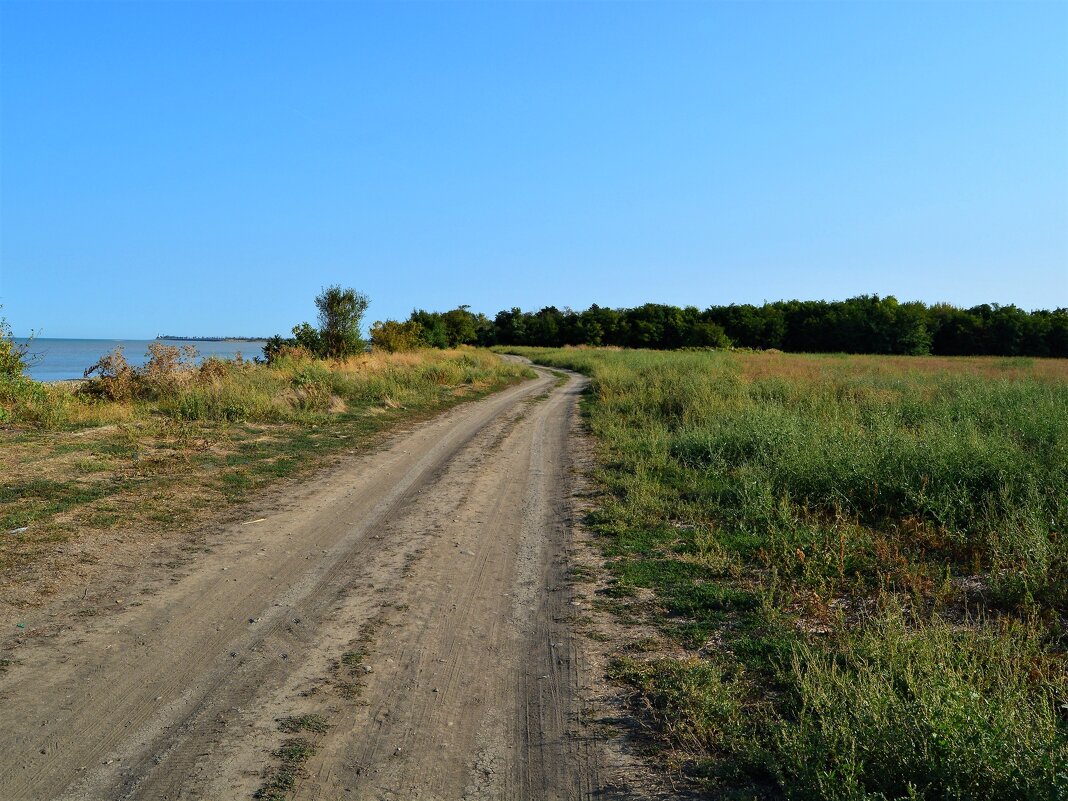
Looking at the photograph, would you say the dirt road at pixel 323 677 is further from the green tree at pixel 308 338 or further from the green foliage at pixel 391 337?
the green foliage at pixel 391 337

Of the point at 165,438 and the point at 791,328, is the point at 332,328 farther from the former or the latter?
Result: the point at 791,328

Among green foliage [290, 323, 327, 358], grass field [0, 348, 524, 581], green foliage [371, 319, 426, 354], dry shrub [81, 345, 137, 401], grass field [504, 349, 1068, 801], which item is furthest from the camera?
green foliage [371, 319, 426, 354]

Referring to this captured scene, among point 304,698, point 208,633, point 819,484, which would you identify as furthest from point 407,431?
point 304,698

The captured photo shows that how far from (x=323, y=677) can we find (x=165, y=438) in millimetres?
9520

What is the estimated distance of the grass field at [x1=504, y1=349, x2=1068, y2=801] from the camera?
300 cm

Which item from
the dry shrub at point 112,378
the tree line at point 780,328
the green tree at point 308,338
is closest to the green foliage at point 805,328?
the tree line at point 780,328

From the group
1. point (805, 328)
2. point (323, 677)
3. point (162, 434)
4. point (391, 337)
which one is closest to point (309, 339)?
point (391, 337)

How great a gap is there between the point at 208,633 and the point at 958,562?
255 inches

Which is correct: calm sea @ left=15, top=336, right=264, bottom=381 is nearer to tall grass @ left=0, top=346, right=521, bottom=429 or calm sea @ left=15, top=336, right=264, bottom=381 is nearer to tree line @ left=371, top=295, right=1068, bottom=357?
tall grass @ left=0, top=346, right=521, bottom=429

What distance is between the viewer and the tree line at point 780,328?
68.8m

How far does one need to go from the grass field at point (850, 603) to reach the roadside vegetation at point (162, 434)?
5289 mm

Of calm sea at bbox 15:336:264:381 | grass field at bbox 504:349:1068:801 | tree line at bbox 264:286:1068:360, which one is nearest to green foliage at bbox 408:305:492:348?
tree line at bbox 264:286:1068:360

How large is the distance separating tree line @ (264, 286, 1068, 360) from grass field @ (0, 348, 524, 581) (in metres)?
22.7

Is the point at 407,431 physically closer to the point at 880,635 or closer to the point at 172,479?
the point at 172,479
